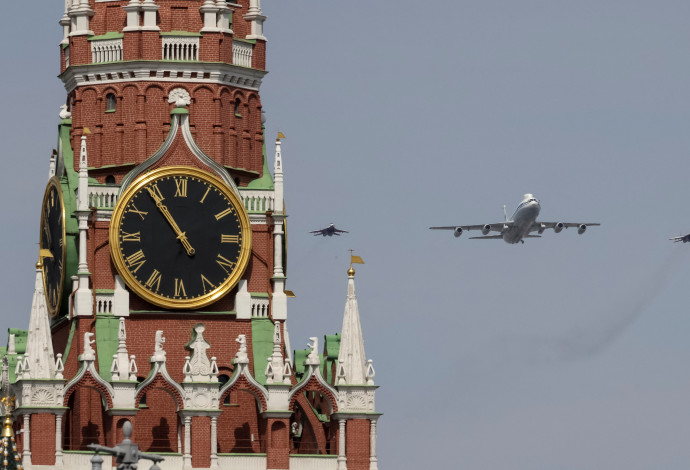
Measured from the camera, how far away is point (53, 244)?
133250 millimetres

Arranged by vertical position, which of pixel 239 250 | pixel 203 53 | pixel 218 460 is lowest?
pixel 218 460

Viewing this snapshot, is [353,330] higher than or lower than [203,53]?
lower

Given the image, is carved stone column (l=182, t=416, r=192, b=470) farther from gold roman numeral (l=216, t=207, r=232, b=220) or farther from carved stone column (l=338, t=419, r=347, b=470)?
gold roman numeral (l=216, t=207, r=232, b=220)

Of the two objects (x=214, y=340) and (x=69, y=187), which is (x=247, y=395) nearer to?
(x=214, y=340)

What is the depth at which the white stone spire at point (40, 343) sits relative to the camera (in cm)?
12675

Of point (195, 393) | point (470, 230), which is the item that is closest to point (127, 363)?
point (195, 393)

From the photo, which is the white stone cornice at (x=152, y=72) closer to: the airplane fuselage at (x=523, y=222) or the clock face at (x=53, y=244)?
the clock face at (x=53, y=244)

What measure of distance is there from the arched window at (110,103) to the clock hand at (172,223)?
467 centimetres

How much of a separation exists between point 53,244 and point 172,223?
6403 millimetres

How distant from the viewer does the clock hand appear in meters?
129

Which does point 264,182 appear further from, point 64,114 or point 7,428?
point 7,428

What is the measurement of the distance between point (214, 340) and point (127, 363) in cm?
467

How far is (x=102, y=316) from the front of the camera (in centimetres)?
12988

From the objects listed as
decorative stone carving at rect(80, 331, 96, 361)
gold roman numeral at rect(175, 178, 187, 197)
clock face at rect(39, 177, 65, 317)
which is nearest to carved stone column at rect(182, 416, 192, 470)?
decorative stone carving at rect(80, 331, 96, 361)
